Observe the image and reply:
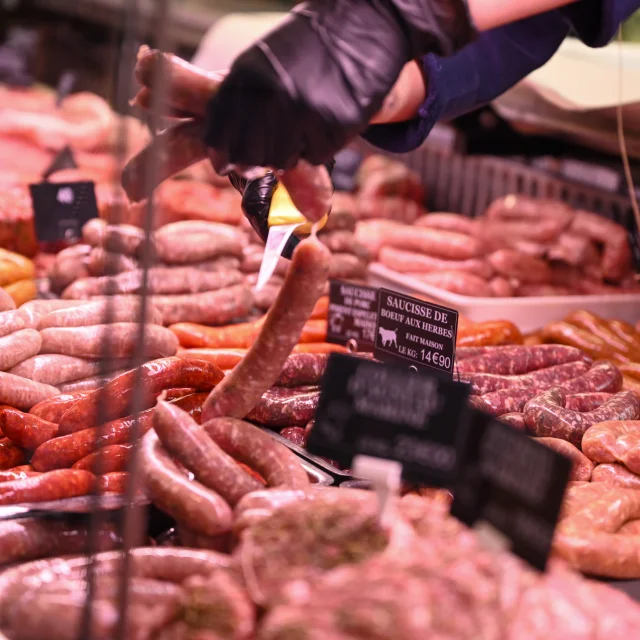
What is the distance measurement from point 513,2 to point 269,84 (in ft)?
2.31

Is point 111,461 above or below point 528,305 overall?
below

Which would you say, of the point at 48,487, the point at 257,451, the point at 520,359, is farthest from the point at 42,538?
the point at 520,359

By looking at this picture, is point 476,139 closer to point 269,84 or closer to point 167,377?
point 167,377

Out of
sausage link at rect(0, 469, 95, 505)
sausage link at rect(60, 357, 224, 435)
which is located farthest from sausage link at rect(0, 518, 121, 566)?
sausage link at rect(60, 357, 224, 435)

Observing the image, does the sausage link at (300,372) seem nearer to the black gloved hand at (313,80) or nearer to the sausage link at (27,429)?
the sausage link at (27,429)

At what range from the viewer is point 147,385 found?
274 centimetres

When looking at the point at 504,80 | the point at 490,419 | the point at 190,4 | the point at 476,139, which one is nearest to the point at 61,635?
the point at 490,419

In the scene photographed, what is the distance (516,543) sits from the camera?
169cm

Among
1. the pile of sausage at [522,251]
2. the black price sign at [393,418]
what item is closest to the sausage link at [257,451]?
the black price sign at [393,418]

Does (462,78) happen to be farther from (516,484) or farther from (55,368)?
(55,368)

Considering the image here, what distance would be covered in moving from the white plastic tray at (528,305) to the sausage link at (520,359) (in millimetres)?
810

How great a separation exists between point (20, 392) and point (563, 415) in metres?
1.74

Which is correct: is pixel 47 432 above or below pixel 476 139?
below

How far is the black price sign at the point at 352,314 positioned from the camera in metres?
3.56
